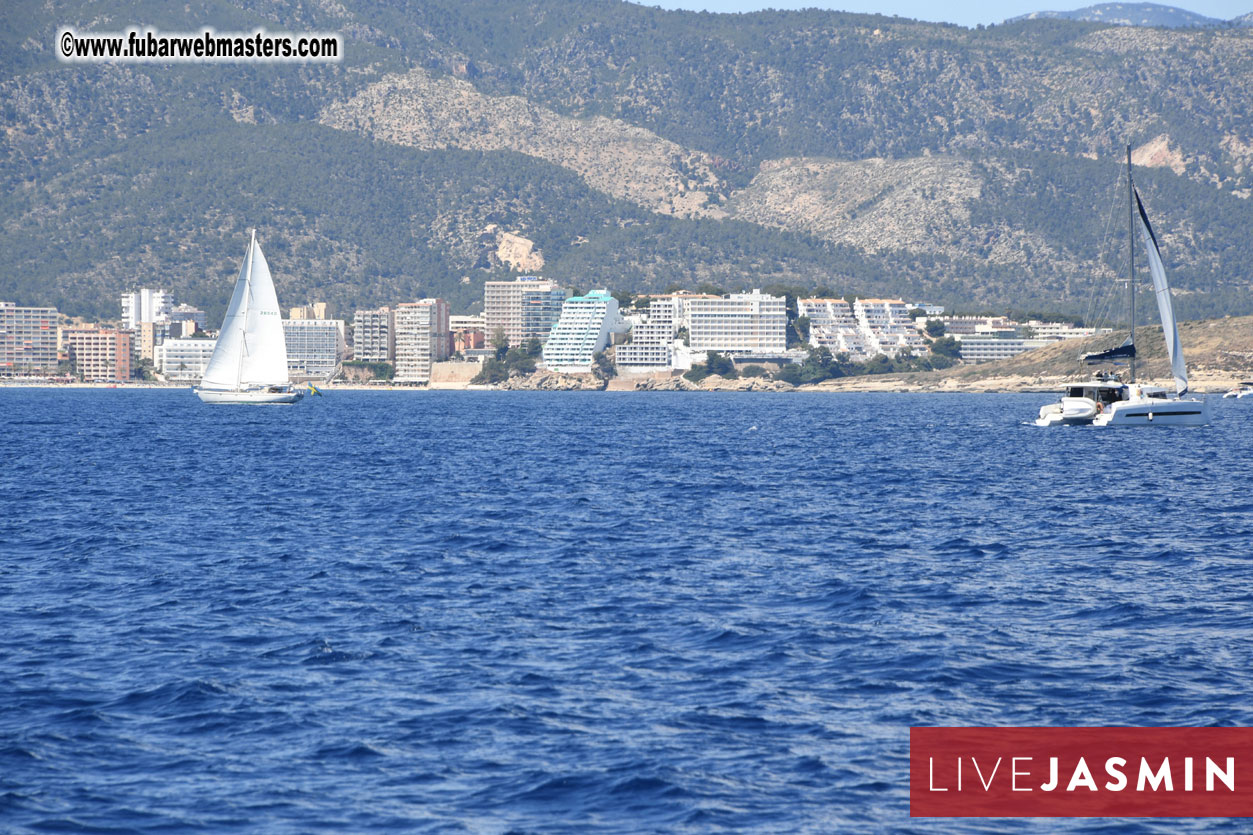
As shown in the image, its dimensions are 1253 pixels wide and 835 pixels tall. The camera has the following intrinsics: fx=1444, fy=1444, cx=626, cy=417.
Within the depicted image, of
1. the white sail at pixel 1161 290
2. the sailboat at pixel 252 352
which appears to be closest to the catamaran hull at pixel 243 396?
the sailboat at pixel 252 352

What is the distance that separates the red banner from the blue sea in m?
0.45

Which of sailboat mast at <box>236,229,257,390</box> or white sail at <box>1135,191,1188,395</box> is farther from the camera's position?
sailboat mast at <box>236,229,257,390</box>

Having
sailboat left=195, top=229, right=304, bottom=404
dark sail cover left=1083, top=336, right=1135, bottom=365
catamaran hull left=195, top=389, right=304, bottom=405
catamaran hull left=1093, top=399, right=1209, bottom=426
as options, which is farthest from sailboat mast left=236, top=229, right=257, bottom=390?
catamaran hull left=1093, top=399, right=1209, bottom=426

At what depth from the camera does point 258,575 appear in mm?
35062

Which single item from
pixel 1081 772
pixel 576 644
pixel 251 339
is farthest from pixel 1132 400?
pixel 1081 772

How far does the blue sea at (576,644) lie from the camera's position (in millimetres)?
18656

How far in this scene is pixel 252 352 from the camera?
14300cm

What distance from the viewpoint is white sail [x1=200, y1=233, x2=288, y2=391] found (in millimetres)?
137250

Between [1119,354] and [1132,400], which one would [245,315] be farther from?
[1132,400]

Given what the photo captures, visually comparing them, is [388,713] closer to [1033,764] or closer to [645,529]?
[1033,764]

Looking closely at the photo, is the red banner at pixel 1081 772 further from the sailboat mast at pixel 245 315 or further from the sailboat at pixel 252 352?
the sailboat at pixel 252 352

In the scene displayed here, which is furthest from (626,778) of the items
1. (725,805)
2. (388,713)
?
(388,713)

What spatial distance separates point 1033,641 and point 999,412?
5429 inches

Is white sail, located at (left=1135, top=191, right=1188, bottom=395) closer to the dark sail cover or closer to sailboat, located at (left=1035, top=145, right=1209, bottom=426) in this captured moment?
sailboat, located at (left=1035, top=145, right=1209, bottom=426)
